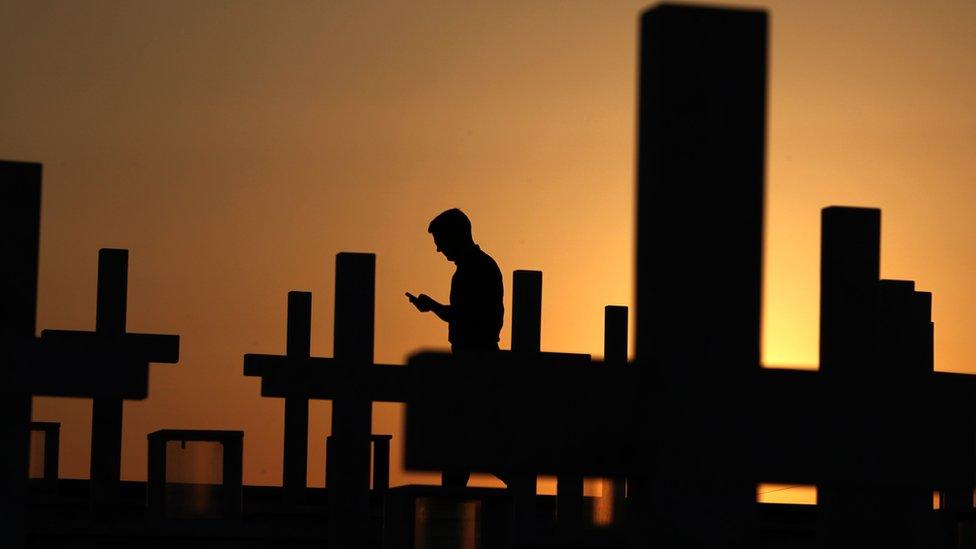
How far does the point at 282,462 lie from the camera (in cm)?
1099

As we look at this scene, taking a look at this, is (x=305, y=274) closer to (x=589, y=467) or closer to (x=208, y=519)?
(x=208, y=519)

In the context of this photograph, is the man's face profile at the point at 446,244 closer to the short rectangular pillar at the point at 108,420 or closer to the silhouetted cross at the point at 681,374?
the short rectangular pillar at the point at 108,420

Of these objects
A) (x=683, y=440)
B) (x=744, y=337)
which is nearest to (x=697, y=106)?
(x=744, y=337)

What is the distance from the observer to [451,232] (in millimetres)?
8312

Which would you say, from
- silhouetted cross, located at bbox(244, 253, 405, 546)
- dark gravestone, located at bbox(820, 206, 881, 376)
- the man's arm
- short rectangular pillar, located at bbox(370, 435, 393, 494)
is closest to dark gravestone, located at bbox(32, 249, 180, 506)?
silhouetted cross, located at bbox(244, 253, 405, 546)

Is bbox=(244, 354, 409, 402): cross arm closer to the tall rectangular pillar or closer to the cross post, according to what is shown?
the tall rectangular pillar

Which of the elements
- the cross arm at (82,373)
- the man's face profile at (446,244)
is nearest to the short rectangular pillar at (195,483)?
the man's face profile at (446,244)

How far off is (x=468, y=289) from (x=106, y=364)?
586cm

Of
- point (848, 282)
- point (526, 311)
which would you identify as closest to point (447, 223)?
point (526, 311)

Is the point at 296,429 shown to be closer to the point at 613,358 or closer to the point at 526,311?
the point at 526,311

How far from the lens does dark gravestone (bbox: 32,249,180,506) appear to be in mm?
2617

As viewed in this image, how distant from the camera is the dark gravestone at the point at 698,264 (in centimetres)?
196

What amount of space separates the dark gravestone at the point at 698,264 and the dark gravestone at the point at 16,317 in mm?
1181

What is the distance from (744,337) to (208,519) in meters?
6.98
